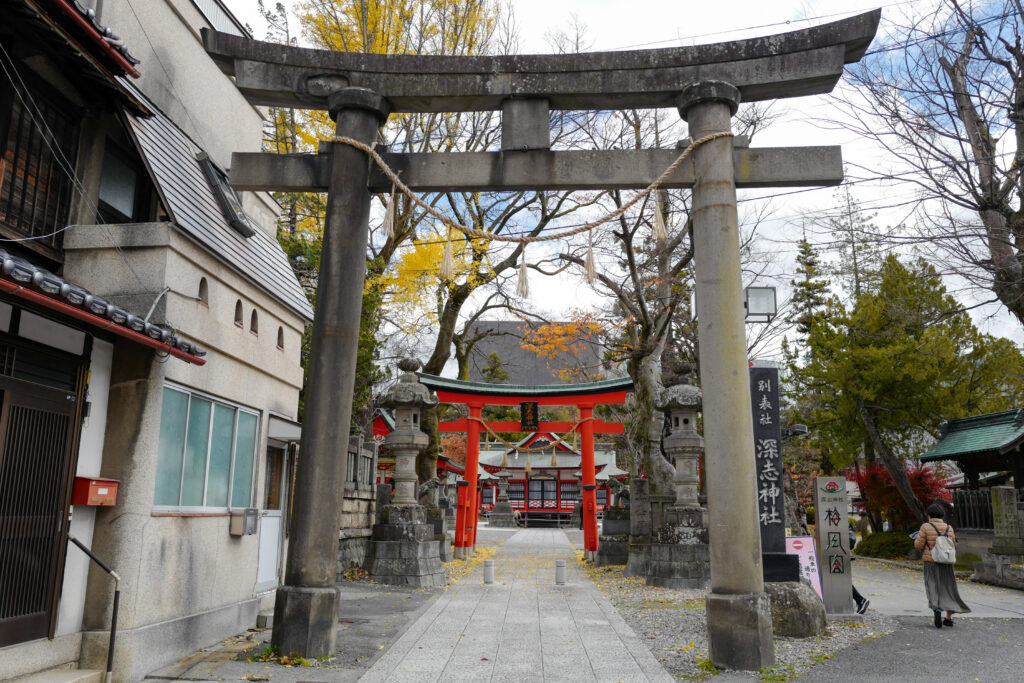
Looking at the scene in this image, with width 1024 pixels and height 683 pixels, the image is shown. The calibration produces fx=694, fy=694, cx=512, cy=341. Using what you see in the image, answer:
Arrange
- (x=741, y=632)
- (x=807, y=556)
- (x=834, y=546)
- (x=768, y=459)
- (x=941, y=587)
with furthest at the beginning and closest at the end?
(x=834, y=546)
(x=807, y=556)
(x=941, y=587)
(x=768, y=459)
(x=741, y=632)

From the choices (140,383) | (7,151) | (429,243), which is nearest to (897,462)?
(429,243)

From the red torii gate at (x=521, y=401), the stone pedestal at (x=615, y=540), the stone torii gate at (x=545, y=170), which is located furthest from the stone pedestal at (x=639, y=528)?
the stone torii gate at (x=545, y=170)

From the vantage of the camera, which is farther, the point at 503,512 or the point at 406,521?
the point at 503,512

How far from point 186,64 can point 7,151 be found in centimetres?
370

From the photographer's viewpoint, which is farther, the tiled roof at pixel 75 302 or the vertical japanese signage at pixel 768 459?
the vertical japanese signage at pixel 768 459

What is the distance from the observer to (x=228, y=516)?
835 cm

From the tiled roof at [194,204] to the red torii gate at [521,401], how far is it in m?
10.5

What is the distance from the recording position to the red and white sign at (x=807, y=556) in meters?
10.1

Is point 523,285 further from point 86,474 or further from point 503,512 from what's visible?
point 503,512

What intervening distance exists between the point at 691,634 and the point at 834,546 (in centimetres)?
280

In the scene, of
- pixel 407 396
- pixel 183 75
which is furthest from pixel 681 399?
pixel 183 75

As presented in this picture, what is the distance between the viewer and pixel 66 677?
5.66 meters

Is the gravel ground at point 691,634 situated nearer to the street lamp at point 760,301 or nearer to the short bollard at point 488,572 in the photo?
the short bollard at point 488,572

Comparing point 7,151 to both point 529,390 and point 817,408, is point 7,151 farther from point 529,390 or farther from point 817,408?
point 817,408
